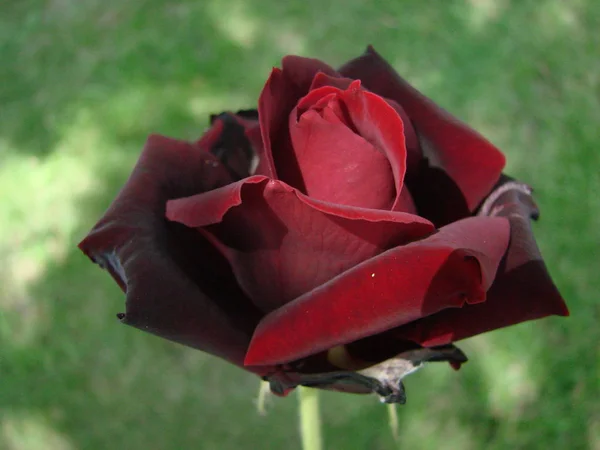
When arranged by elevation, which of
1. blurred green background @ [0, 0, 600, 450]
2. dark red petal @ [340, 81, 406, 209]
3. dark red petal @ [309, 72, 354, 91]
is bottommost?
blurred green background @ [0, 0, 600, 450]

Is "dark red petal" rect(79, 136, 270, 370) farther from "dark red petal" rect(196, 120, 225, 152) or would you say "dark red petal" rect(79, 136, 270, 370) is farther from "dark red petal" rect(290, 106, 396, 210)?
"dark red petal" rect(290, 106, 396, 210)

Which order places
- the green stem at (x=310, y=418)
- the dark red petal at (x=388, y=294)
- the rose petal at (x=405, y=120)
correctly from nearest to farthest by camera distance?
the dark red petal at (x=388, y=294) < the rose petal at (x=405, y=120) < the green stem at (x=310, y=418)

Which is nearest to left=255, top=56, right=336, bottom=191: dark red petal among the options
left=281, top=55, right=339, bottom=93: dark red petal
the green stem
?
left=281, top=55, right=339, bottom=93: dark red petal

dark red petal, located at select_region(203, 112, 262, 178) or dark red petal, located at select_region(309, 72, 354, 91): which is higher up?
dark red petal, located at select_region(309, 72, 354, 91)

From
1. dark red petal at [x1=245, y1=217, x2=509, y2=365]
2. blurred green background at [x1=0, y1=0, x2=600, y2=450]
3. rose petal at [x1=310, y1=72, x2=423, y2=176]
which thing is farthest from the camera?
blurred green background at [x1=0, y1=0, x2=600, y2=450]

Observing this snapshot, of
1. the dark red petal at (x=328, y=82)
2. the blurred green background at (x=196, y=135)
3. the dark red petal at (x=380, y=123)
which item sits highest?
the dark red petal at (x=328, y=82)

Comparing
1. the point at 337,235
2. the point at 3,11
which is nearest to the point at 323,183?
the point at 337,235

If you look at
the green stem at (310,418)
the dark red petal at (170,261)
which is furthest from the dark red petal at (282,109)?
the green stem at (310,418)

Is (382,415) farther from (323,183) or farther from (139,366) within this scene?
(323,183)

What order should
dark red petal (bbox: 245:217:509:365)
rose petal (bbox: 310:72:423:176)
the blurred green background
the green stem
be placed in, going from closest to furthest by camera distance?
dark red petal (bbox: 245:217:509:365)
rose petal (bbox: 310:72:423:176)
the green stem
the blurred green background

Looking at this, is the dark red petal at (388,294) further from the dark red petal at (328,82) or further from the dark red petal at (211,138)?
the dark red petal at (211,138)
